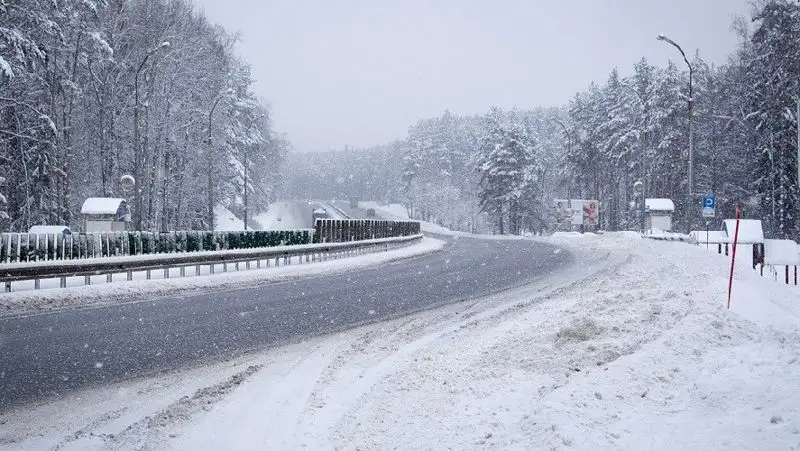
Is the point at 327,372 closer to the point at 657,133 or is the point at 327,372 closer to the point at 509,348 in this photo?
the point at 509,348

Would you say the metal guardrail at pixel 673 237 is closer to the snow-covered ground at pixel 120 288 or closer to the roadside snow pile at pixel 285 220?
the snow-covered ground at pixel 120 288

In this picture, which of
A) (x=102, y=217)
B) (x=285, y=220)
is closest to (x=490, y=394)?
(x=102, y=217)

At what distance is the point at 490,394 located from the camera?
19.3 feet

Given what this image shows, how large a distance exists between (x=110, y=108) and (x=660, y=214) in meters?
35.7

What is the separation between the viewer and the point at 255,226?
67625mm

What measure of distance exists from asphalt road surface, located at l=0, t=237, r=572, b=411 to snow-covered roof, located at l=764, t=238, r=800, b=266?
10665 millimetres

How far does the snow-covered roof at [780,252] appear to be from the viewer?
22016 mm

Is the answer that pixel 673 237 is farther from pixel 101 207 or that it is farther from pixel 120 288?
pixel 120 288

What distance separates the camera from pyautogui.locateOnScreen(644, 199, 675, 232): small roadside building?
43000 mm

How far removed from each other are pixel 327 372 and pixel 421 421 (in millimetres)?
1981

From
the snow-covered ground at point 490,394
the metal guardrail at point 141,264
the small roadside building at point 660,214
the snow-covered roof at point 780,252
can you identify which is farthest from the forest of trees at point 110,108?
Answer: the small roadside building at point 660,214

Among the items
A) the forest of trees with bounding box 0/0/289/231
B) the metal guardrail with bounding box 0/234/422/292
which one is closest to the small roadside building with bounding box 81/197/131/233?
the forest of trees with bounding box 0/0/289/231

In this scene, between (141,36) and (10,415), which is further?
(141,36)

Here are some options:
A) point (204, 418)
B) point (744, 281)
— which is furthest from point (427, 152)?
point (204, 418)
